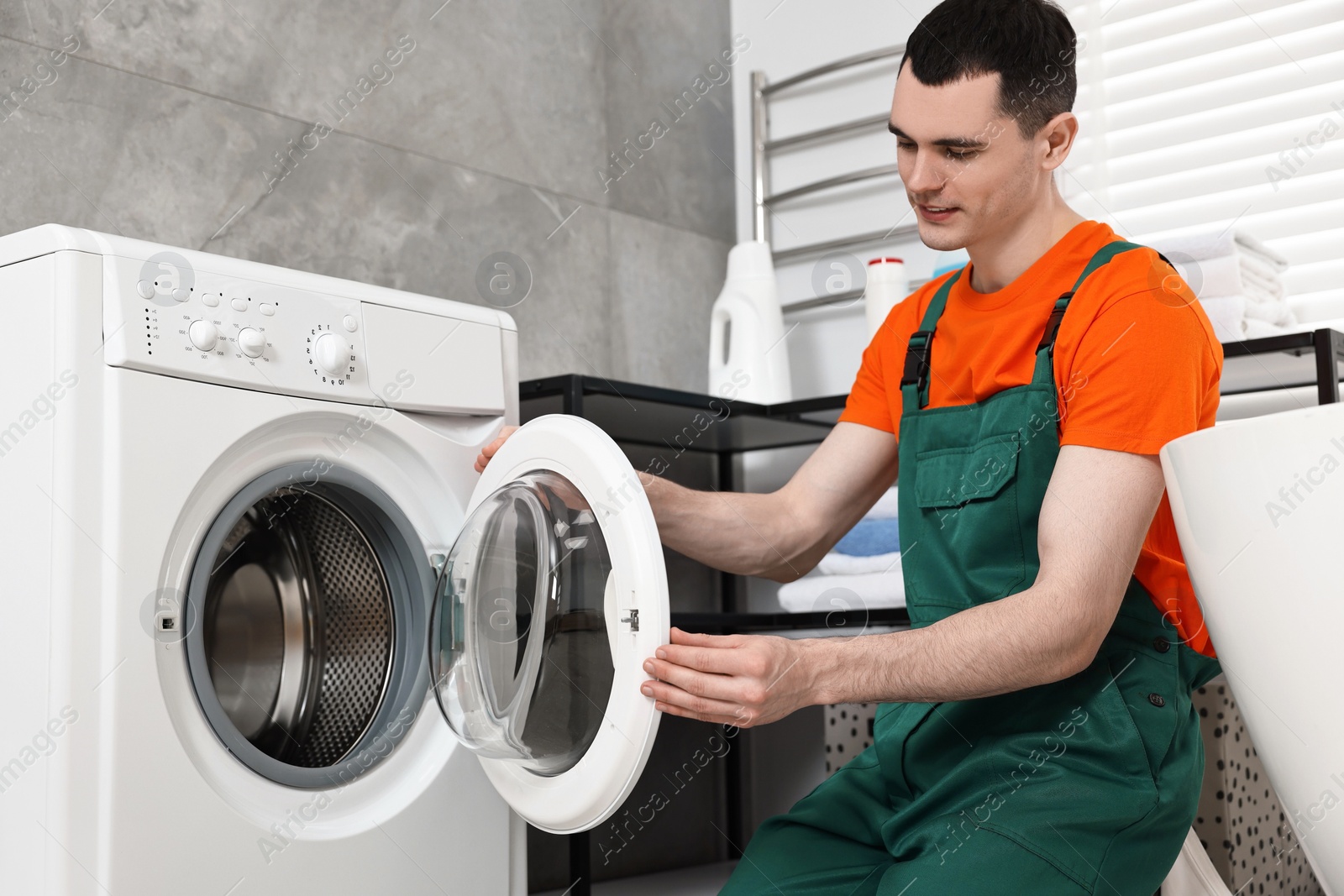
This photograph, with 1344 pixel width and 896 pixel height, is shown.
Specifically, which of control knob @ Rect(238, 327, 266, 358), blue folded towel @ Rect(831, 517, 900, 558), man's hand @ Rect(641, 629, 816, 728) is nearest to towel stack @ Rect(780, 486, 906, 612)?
blue folded towel @ Rect(831, 517, 900, 558)

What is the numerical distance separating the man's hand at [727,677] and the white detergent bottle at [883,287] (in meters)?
1.35

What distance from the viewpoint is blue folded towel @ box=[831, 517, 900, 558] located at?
6.81ft

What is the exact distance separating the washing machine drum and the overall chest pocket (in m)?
0.57

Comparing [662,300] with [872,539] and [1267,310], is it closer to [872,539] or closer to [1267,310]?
[872,539]

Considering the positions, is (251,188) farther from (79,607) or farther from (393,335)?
(79,607)

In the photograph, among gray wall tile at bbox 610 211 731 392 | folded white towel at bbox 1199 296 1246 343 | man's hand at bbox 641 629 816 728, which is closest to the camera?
man's hand at bbox 641 629 816 728

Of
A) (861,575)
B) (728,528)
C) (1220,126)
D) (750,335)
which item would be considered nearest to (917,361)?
(728,528)

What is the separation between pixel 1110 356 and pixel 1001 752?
0.39m

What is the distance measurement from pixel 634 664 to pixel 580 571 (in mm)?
159

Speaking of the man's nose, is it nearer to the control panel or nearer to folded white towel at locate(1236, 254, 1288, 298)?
the control panel

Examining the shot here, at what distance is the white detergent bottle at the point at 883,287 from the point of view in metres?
2.29

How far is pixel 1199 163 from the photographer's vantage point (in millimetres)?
2154

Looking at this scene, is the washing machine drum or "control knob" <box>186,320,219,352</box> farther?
the washing machine drum

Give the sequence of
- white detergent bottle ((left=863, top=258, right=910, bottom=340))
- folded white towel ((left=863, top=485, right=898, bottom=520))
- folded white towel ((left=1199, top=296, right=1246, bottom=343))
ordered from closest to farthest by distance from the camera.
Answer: folded white towel ((left=1199, top=296, right=1246, bottom=343)) < folded white towel ((left=863, top=485, right=898, bottom=520)) < white detergent bottle ((left=863, top=258, right=910, bottom=340))
